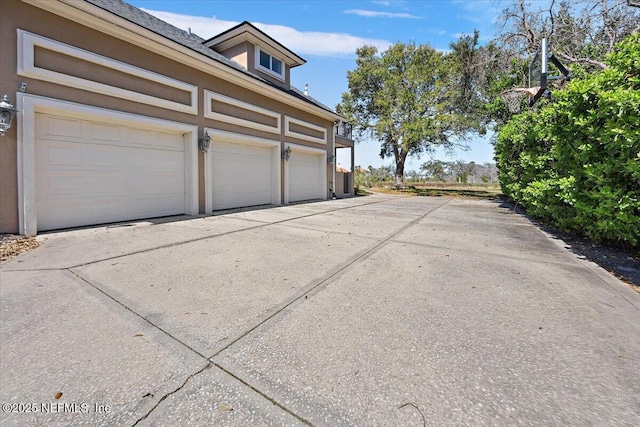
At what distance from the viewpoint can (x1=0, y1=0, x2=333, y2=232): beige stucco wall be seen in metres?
4.86

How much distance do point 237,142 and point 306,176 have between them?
4439mm

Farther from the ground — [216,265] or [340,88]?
[340,88]

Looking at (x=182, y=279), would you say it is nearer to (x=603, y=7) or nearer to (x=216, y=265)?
(x=216, y=265)

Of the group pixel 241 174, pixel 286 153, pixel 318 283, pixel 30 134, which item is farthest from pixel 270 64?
pixel 318 283

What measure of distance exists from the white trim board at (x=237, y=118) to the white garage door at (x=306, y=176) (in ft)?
5.65

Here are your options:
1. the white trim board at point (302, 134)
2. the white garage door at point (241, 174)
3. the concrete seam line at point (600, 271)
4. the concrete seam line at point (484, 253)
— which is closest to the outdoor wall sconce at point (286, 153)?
the white garage door at point (241, 174)

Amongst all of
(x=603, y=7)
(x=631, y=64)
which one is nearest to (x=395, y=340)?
(x=631, y=64)

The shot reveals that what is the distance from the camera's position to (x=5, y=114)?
15.5 feet

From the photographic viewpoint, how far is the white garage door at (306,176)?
484 inches

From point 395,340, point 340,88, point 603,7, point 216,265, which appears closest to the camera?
point 395,340

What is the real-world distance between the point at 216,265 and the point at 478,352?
3037 millimetres

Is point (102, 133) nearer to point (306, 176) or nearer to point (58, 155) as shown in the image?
point (58, 155)

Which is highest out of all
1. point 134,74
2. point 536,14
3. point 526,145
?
point 536,14

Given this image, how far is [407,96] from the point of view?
782 inches
